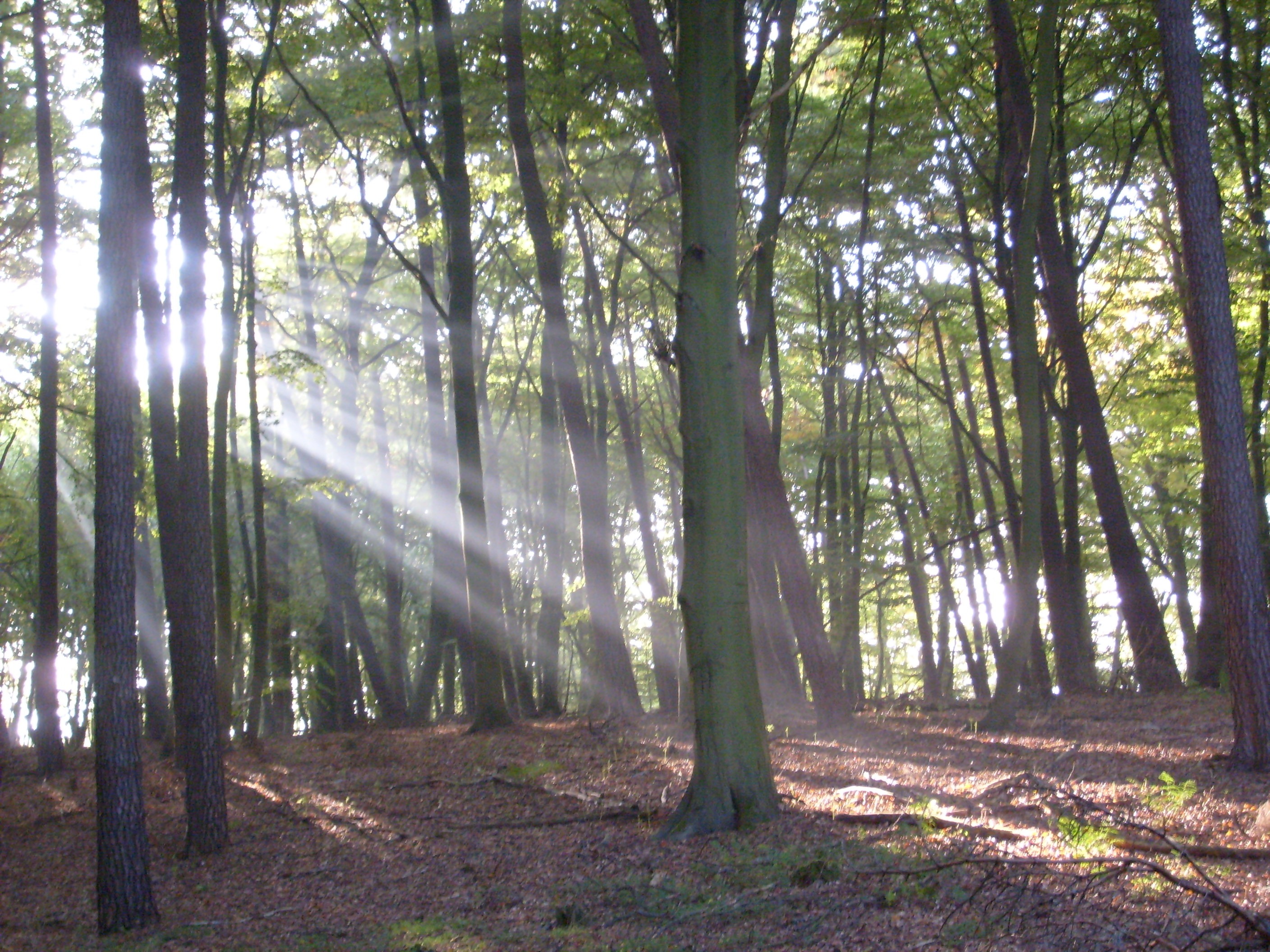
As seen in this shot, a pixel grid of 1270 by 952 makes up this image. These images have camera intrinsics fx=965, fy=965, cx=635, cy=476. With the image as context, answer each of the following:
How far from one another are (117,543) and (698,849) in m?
4.32

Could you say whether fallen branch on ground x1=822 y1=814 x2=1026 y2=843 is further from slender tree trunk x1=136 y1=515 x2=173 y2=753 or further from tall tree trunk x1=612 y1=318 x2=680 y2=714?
slender tree trunk x1=136 y1=515 x2=173 y2=753

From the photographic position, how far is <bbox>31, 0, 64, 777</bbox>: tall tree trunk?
12.6 metres

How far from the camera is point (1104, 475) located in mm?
13703

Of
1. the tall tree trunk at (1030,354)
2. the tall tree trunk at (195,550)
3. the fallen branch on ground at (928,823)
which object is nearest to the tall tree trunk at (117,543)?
the tall tree trunk at (195,550)

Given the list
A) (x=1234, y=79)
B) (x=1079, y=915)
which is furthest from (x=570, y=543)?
(x=1079, y=915)

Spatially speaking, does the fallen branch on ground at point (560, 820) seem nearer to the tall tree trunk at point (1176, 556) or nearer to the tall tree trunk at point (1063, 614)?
the tall tree trunk at point (1063, 614)

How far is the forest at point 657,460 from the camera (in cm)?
638

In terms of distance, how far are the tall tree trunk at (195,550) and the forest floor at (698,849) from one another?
558 millimetres

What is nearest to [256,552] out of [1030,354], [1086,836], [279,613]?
[279,613]

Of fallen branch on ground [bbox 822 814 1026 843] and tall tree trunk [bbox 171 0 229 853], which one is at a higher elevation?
tall tree trunk [bbox 171 0 229 853]

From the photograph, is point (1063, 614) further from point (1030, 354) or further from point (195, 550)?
point (195, 550)

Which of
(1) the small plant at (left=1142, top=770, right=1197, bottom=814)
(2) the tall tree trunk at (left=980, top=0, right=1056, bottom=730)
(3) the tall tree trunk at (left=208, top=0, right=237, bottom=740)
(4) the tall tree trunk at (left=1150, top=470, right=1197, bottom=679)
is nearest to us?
(1) the small plant at (left=1142, top=770, right=1197, bottom=814)

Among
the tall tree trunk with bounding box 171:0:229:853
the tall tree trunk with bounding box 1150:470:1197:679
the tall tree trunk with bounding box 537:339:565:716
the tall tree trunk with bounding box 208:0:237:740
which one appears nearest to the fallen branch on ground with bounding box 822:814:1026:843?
the tall tree trunk with bounding box 171:0:229:853

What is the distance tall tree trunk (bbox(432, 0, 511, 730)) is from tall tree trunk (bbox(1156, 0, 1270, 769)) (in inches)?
325
